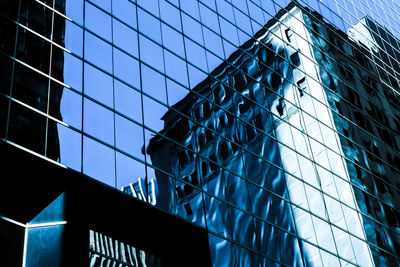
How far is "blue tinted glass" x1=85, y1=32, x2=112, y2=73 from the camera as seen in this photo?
25.9 metres

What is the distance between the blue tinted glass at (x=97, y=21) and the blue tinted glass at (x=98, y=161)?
20.0 feet

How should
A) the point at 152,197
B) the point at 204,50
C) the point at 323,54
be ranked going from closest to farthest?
the point at 152,197
the point at 204,50
the point at 323,54

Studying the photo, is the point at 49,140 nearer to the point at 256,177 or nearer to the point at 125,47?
the point at 125,47

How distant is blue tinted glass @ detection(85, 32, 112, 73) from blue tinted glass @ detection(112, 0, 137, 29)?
2.51 meters

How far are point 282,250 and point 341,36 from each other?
26.3 meters

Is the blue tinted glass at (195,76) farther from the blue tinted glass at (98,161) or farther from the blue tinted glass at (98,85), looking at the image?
the blue tinted glass at (98,161)

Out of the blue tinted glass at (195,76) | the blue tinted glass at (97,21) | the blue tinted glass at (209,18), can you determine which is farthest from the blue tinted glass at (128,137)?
the blue tinted glass at (209,18)

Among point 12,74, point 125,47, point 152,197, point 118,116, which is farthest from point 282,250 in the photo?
point 12,74

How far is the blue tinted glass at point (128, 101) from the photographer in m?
25.9

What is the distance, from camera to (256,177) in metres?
30.6

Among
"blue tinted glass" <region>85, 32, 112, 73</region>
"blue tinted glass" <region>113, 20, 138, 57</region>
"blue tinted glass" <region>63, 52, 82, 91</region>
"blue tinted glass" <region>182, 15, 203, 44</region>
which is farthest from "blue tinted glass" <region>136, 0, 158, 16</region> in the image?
"blue tinted glass" <region>63, 52, 82, 91</region>

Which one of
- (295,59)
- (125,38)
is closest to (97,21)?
(125,38)

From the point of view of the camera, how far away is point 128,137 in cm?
2538

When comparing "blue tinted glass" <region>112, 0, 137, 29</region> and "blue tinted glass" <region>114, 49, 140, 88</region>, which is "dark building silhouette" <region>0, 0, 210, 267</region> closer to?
"blue tinted glass" <region>114, 49, 140, 88</region>
